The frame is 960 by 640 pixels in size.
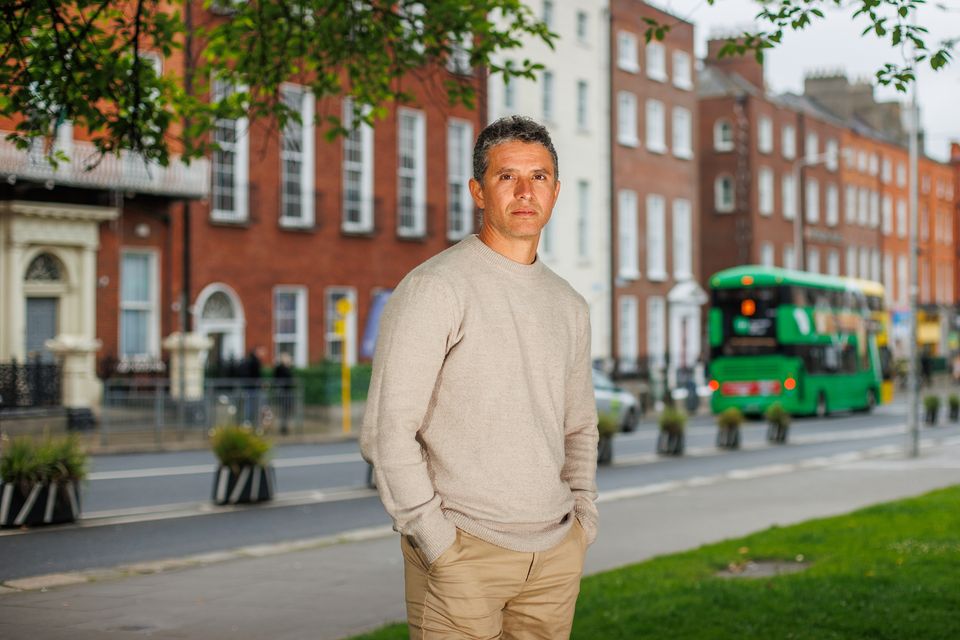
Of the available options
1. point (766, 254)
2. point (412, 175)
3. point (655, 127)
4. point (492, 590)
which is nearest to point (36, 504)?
point (492, 590)

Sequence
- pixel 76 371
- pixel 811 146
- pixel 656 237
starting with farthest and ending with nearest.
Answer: pixel 811 146
pixel 656 237
pixel 76 371

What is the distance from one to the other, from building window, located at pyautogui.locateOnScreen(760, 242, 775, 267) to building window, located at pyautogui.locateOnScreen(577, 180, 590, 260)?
647 inches

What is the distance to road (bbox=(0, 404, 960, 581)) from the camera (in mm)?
11930

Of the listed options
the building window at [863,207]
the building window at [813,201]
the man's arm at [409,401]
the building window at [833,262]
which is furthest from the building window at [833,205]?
the man's arm at [409,401]

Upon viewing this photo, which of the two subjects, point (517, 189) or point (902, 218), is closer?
point (517, 189)

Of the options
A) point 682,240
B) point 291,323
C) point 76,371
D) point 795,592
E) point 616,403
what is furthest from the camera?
point 682,240

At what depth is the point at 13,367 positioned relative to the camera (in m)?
24.7

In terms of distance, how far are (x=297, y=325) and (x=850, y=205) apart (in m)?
47.5

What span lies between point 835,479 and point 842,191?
58467 mm

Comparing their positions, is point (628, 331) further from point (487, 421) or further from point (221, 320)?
point (487, 421)

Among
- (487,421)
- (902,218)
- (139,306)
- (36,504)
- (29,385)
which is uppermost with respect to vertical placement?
(902,218)

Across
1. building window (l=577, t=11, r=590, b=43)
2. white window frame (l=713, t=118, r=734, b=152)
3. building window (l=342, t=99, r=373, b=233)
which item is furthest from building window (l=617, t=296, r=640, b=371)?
building window (l=342, t=99, r=373, b=233)

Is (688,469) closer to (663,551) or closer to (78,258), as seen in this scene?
(663,551)

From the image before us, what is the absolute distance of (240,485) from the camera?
15.6m
